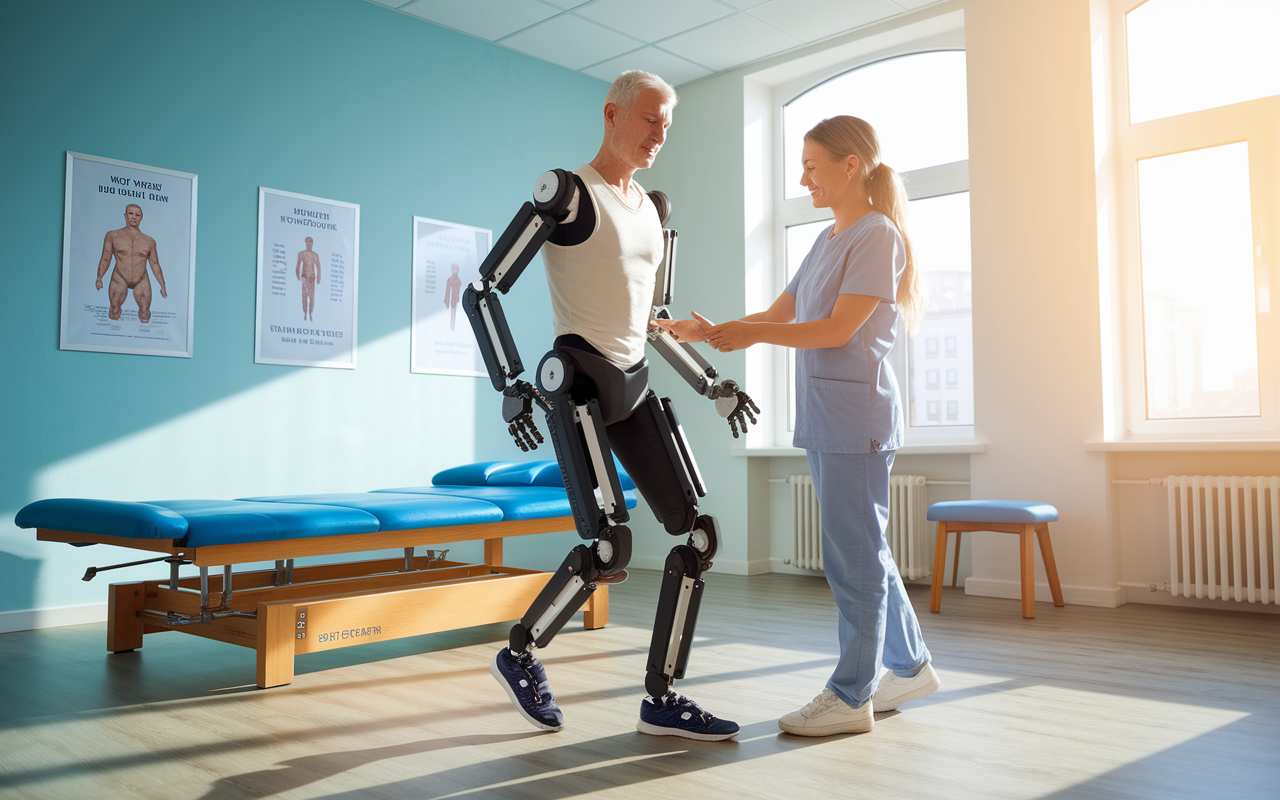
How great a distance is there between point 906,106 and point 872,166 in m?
3.38

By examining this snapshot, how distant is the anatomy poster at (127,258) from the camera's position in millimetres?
3727

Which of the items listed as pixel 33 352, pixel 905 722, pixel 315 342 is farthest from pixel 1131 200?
pixel 33 352

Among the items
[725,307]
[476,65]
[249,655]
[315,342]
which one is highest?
[476,65]

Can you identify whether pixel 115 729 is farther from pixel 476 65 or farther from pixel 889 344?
pixel 476 65

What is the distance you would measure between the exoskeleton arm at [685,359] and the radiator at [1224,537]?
2525 mm

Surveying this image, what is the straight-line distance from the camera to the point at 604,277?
2119mm

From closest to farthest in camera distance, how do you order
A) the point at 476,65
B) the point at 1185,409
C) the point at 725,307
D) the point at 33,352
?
the point at 33,352
the point at 1185,409
the point at 476,65
the point at 725,307

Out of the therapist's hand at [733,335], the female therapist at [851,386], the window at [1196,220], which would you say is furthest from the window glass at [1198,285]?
the therapist's hand at [733,335]

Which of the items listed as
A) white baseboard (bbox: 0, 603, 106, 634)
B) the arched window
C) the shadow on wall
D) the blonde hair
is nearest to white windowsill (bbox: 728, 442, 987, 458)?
the arched window

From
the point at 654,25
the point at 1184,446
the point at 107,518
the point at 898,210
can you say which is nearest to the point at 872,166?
the point at 898,210

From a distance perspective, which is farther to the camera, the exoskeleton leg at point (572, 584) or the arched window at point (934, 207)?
the arched window at point (934, 207)

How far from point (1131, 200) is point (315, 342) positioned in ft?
12.9

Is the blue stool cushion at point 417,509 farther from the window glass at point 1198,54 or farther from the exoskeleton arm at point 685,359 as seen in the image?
the window glass at point 1198,54

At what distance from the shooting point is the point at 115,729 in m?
2.21
